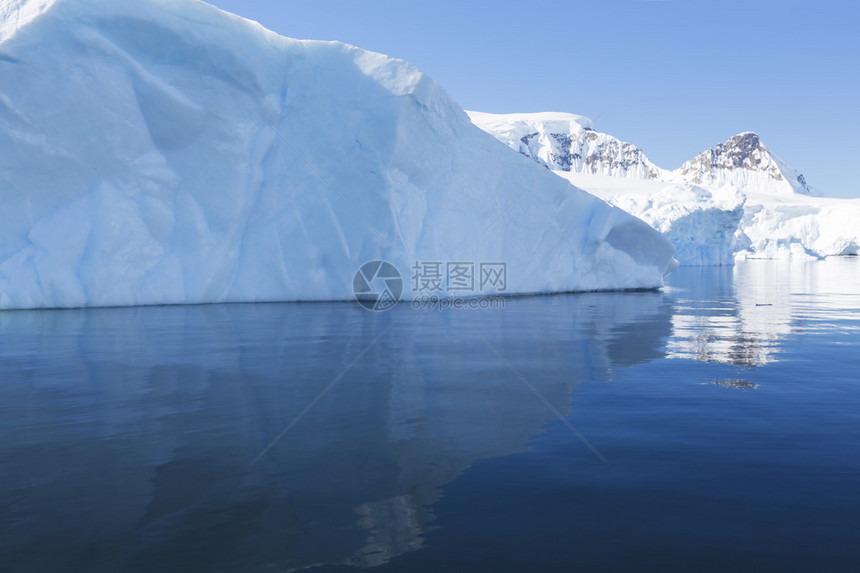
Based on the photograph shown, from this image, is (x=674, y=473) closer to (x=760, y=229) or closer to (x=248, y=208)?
(x=248, y=208)

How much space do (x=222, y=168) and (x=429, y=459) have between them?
12.5 m

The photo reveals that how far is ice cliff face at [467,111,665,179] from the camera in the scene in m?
158

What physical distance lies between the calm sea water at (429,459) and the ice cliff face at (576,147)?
5616 inches

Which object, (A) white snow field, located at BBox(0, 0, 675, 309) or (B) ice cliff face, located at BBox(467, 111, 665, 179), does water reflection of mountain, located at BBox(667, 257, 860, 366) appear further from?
(B) ice cliff face, located at BBox(467, 111, 665, 179)

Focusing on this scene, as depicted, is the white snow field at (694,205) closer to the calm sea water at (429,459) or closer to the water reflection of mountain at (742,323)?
the water reflection of mountain at (742,323)

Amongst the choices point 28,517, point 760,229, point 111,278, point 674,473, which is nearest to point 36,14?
point 111,278

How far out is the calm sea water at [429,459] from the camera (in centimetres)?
229

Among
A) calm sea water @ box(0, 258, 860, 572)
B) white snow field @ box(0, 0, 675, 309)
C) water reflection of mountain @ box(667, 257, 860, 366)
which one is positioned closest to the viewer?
calm sea water @ box(0, 258, 860, 572)

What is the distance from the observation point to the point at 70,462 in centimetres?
318

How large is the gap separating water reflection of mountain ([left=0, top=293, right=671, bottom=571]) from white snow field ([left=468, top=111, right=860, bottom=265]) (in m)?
40.5

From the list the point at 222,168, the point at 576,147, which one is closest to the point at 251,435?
the point at 222,168

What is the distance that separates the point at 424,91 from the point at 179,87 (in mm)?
6094

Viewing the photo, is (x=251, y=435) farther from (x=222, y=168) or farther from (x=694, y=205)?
(x=694, y=205)

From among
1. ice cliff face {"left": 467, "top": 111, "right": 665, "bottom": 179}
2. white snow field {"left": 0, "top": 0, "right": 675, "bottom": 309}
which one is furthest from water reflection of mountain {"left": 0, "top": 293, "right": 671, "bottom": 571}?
ice cliff face {"left": 467, "top": 111, "right": 665, "bottom": 179}
